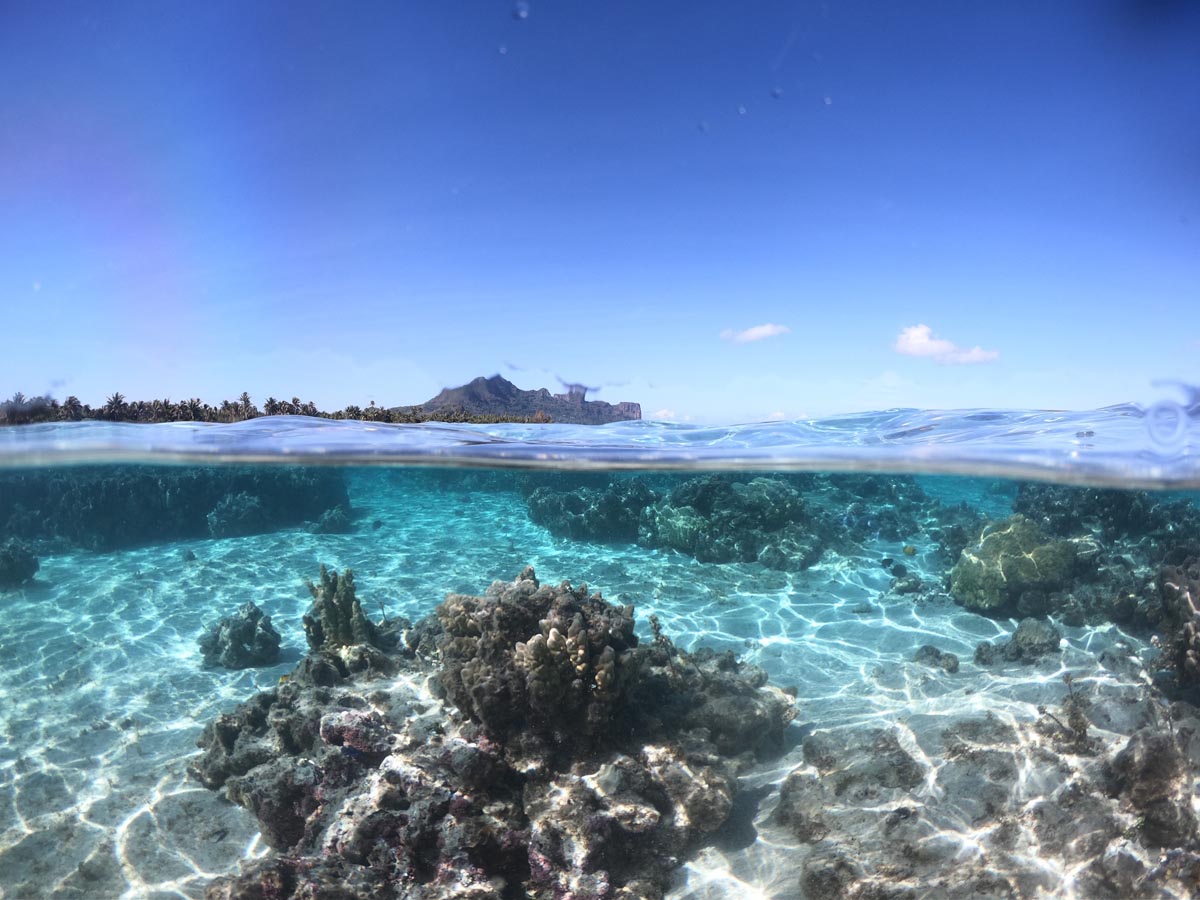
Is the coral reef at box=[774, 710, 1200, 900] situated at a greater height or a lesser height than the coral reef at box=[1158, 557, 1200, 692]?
lesser

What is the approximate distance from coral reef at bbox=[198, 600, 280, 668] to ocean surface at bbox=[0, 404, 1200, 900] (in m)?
0.28

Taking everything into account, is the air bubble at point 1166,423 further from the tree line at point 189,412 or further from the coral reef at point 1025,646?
the tree line at point 189,412

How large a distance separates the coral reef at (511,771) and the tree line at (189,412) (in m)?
9.24

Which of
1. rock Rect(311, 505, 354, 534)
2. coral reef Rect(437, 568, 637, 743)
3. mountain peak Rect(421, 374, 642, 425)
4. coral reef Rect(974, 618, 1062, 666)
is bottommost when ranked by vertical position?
coral reef Rect(974, 618, 1062, 666)

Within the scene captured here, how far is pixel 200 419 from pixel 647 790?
45.7 ft

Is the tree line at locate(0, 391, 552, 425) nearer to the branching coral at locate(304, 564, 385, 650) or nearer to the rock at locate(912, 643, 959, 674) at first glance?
the branching coral at locate(304, 564, 385, 650)

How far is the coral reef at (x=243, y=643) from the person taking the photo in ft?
35.4

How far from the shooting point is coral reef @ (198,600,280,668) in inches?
425

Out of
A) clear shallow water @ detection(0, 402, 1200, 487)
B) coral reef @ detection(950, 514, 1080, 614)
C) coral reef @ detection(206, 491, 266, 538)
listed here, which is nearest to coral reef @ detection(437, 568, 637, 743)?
clear shallow water @ detection(0, 402, 1200, 487)

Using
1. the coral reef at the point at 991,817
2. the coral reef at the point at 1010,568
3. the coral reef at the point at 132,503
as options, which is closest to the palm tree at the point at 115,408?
the coral reef at the point at 132,503

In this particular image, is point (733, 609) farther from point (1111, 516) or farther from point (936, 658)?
point (1111, 516)

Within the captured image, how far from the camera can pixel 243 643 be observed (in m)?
10.9

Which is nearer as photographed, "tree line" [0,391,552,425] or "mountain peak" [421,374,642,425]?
"tree line" [0,391,552,425]

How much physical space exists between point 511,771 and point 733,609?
7377mm
